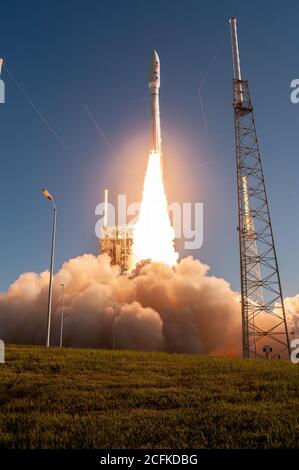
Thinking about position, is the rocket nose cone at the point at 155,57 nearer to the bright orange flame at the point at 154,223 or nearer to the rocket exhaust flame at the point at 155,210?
the rocket exhaust flame at the point at 155,210

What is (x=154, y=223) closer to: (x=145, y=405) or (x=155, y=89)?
(x=155, y=89)

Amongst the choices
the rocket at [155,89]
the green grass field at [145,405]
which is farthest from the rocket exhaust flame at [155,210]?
the green grass field at [145,405]

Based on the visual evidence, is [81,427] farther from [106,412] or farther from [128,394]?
[128,394]

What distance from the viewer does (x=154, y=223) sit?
65.1 meters

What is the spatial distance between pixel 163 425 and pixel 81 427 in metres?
1.97

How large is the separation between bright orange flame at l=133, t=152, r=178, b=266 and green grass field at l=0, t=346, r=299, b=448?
43002 mm

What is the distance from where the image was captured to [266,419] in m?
11.9

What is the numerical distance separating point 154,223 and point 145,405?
5172 centimetres

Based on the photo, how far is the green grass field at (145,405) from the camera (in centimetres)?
1049

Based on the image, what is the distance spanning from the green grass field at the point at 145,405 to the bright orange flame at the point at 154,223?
4300 centimetres

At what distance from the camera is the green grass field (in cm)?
1049

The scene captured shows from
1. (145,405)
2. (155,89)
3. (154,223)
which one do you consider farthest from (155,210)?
(145,405)

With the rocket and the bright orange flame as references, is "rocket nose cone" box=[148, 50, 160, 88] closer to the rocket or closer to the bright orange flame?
the rocket
